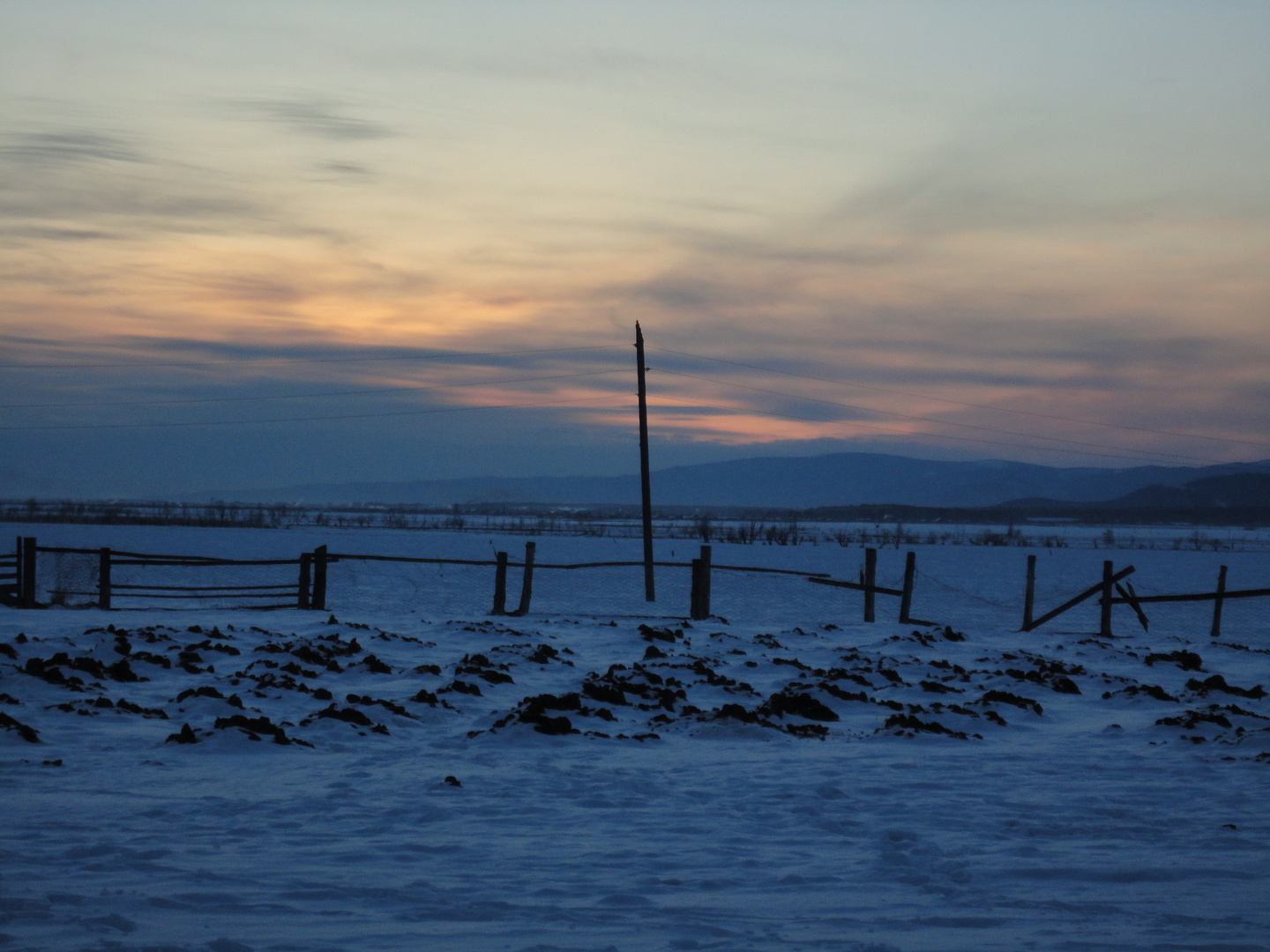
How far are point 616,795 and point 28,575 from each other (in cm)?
A: 1753

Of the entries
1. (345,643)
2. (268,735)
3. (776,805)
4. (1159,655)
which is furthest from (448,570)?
(776,805)

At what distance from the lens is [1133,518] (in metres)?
163

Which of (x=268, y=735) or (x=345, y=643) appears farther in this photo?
(x=345, y=643)

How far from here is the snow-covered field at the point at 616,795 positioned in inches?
181

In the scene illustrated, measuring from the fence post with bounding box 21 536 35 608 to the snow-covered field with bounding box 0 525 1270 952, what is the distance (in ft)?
13.3

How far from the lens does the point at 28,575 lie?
20250 mm

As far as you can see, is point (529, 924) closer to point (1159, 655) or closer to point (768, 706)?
point (768, 706)

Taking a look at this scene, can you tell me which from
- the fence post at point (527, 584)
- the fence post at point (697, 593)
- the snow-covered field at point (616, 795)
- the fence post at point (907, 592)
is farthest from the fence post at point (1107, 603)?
the fence post at point (527, 584)

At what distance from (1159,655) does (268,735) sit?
13187 millimetres

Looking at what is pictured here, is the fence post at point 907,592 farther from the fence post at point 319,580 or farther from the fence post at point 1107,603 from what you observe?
the fence post at point 319,580

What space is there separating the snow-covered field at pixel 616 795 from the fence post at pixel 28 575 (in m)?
4.06

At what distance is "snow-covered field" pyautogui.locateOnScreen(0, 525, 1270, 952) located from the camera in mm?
4586

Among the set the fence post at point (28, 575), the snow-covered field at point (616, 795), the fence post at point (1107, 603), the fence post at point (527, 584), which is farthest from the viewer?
the fence post at point (527, 584)

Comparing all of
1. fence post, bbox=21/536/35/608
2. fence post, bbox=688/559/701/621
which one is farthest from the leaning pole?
fence post, bbox=21/536/35/608
